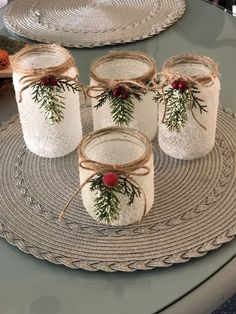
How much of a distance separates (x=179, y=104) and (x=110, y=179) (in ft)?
0.56

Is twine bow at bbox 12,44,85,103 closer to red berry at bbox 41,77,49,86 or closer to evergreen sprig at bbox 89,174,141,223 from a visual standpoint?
red berry at bbox 41,77,49,86

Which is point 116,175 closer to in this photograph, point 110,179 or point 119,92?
point 110,179

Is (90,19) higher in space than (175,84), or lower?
lower

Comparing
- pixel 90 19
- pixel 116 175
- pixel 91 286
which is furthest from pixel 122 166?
pixel 90 19

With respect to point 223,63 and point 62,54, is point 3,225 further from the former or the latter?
point 223,63

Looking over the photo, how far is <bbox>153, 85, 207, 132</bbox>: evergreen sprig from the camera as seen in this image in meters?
0.74

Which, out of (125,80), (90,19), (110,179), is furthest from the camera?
(90,19)

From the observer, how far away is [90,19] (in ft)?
4.12

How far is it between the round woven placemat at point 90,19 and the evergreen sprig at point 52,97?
408 millimetres

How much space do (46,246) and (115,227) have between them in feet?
0.29

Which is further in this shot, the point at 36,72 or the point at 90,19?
the point at 90,19

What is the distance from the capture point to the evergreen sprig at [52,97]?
29.8 inches

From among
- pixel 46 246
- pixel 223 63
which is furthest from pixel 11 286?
pixel 223 63

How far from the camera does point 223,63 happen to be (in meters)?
1.08
